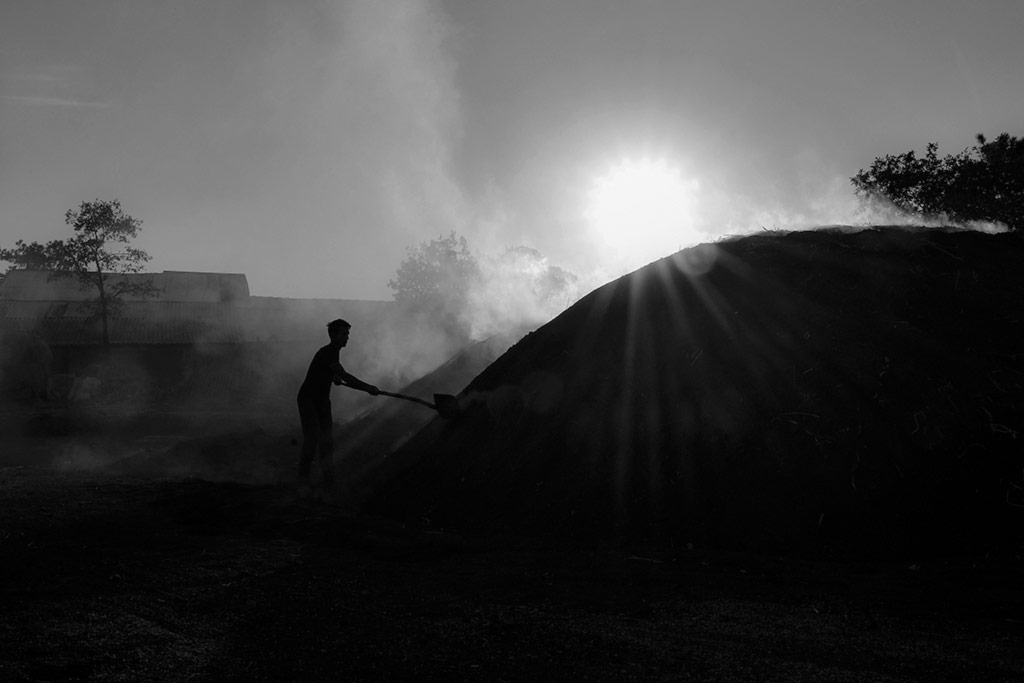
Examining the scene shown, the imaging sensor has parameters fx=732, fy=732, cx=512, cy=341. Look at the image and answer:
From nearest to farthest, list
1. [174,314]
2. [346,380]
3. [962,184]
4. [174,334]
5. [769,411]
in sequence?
1. [769,411]
2. [346,380]
3. [962,184]
4. [174,334]
5. [174,314]

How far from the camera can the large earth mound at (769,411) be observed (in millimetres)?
5723

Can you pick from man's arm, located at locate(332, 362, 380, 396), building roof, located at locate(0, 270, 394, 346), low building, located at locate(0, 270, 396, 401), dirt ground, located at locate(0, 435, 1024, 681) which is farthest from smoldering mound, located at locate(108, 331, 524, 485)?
building roof, located at locate(0, 270, 394, 346)

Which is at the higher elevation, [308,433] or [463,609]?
[308,433]

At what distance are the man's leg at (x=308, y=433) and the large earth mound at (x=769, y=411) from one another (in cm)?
94

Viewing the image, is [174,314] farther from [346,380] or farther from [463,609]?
[463,609]

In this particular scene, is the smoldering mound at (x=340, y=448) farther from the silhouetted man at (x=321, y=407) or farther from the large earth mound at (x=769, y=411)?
the large earth mound at (x=769, y=411)

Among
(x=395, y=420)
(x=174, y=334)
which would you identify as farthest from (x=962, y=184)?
(x=174, y=334)

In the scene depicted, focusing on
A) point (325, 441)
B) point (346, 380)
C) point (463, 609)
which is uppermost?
point (346, 380)

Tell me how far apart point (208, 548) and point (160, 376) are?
2740 centimetres

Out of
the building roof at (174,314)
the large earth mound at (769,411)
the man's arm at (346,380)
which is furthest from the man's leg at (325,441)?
the building roof at (174,314)

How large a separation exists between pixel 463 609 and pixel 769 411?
11.7ft

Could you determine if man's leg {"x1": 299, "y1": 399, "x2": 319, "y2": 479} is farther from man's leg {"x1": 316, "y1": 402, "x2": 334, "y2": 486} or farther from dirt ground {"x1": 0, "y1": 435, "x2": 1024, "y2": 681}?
dirt ground {"x1": 0, "y1": 435, "x2": 1024, "y2": 681}

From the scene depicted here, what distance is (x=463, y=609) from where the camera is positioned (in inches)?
169

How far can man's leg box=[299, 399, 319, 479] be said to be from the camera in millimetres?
8477
